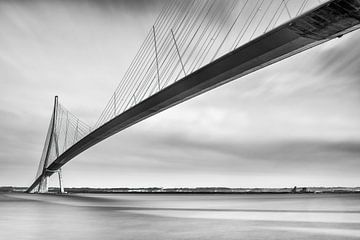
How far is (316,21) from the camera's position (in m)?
12.3

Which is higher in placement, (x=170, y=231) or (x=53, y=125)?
(x=53, y=125)

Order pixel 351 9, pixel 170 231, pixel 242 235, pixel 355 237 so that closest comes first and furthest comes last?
pixel 355 237
pixel 242 235
pixel 170 231
pixel 351 9

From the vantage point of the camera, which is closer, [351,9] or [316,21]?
[351,9]

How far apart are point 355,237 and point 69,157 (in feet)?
129

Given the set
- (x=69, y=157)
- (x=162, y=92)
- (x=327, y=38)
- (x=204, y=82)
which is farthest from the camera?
(x=69, y=157)

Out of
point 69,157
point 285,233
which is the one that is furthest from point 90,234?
point 69,157

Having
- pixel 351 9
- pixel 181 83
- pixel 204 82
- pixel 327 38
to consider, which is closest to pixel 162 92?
pixel 181 83

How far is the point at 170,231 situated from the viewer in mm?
9648

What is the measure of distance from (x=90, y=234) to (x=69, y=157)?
36636mm

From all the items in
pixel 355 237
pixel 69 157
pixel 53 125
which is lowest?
pixel 355 237

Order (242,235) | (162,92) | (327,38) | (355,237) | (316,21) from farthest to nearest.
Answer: (162,92), (327,38), (316,21), (242,235), (355,237)

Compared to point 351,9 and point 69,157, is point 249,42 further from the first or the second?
point 69,157

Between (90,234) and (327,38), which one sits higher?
(327,38)

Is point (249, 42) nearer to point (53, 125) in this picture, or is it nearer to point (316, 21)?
point (316, 21)
